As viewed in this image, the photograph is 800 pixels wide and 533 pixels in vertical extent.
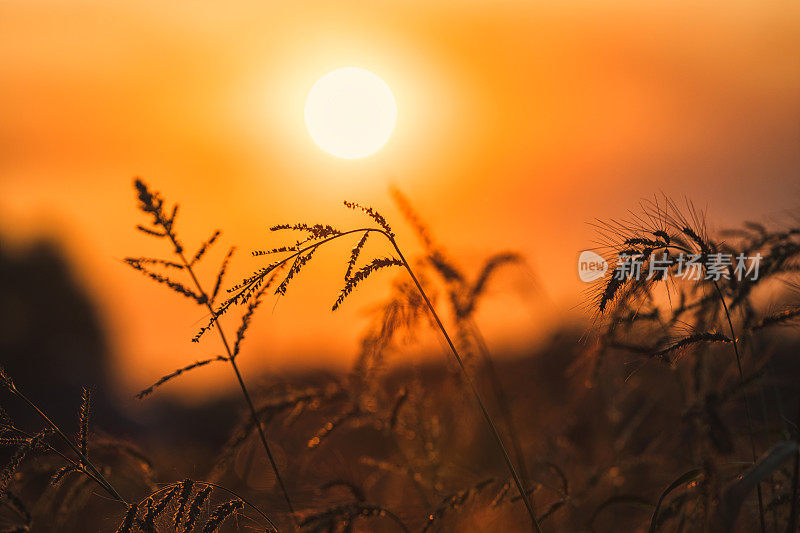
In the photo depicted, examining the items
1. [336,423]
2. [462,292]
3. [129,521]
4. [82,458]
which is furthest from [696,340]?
[82,458]

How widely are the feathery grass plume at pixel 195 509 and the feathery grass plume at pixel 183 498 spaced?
2cm

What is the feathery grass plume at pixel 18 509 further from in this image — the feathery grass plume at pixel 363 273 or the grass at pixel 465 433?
the feathery grass plume at pixel 363 273

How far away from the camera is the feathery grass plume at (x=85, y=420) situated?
170 cm

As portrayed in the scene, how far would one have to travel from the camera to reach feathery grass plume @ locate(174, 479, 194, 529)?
1.54 m

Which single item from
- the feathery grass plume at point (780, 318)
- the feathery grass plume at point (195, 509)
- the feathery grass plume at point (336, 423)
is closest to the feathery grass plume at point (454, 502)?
the feathery grass plume at point (336, 423)

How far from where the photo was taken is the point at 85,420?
5.71ft

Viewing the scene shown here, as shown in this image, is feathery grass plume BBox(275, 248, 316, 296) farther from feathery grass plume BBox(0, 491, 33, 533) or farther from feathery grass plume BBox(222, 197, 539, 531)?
A: feathery grass plume BBox(0, 491, 33, 533)

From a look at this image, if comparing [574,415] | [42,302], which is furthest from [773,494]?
[42,302]

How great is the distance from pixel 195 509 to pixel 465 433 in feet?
6.23

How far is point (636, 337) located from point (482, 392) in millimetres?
736

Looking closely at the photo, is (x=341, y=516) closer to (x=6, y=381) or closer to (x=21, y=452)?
(x=21, y=452)

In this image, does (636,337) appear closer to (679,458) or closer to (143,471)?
(679,458)

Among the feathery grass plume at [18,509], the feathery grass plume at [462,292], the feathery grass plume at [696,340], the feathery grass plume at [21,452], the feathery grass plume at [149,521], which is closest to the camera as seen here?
the feathery grass plume at [149,521]

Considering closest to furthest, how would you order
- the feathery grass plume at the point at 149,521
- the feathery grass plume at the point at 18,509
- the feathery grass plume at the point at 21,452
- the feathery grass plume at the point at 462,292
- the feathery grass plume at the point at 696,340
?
the feathery grass plume at the point at 149,521
the feathery grass plume at the point at 21,452
the feathery grass plume at the point at 696,340
the feathery grass plume at the point at 18,509
the feathery grass plume at the point at 462,292
